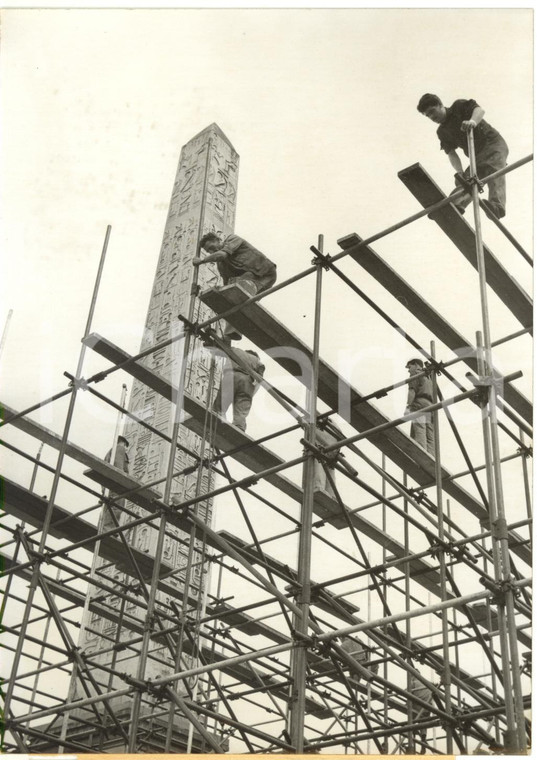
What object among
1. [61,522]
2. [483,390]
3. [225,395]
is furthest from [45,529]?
[483,390]

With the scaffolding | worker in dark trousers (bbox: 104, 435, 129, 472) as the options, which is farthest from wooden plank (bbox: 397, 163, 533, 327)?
worker in dark trousers (bbox: 104, 435, 129, 472)

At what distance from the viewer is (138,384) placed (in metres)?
15.3

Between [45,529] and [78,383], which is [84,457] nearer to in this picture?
[78,383]

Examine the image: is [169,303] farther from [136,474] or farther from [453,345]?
[453,345]

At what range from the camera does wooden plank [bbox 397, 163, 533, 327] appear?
8.34 metres

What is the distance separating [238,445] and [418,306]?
2369mm

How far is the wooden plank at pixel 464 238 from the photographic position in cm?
834

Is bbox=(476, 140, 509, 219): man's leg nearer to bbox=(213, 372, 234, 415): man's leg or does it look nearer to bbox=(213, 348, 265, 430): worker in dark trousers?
bbox=(213, 348, 265, 430): worker in dark trousers

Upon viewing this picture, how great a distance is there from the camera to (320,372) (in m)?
9.23

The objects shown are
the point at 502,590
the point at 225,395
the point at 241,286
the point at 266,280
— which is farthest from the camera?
the point at 225,395

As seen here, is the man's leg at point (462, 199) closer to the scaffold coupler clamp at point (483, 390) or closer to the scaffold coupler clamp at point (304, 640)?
the scaffold coupler clamp at point (483, 390)

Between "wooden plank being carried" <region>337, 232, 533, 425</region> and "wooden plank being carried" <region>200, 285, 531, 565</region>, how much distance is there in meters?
0.92

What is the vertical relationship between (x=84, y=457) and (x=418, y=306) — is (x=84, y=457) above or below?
below

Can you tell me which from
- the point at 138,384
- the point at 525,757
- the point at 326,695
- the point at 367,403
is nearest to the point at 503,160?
the point at 367,403
